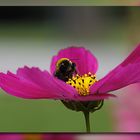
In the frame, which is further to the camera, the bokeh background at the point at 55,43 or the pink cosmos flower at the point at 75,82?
the bokeh background at the point at 55,43

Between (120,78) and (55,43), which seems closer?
(120,78)

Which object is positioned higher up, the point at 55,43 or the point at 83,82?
the point at 55,43

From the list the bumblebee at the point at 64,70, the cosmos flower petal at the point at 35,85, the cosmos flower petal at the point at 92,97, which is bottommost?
the cosmos flower petal at the point at 92,97

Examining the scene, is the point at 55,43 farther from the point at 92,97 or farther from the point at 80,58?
the point at 92,97

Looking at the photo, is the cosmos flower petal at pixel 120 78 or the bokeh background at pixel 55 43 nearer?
the cosmos flower petal at pixel 120 78

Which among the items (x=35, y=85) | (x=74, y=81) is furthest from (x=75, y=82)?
(x=35, y=85)

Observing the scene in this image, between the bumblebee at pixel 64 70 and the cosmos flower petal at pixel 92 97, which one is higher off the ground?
the bumblebee at pixel 64 70

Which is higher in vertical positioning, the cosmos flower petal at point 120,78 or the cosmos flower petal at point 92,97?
the cosmos flower petal at point 120,78
